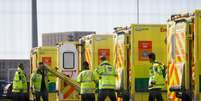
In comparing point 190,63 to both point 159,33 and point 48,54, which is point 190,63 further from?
point 48,54

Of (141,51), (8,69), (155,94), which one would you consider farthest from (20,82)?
(8,69)

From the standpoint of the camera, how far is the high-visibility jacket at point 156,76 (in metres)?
16.5

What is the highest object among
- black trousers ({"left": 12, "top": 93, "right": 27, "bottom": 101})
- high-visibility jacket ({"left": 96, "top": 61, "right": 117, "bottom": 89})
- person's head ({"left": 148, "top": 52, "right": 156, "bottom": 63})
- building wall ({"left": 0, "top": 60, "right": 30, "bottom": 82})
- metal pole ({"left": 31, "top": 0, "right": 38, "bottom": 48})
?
metal pole ({"left": 31, "top": 0, "right": 38, "bottom": 48})

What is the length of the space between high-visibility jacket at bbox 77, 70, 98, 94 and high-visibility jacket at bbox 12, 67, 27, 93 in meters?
4.83

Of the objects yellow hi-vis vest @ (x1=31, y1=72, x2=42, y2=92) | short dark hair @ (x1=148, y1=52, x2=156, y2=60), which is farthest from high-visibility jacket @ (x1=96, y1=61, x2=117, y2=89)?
yellow hi-vis vest @ (x1=31, y1=72, x2=42, y2=92)

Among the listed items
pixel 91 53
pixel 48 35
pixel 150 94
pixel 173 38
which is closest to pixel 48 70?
pixel 91 53

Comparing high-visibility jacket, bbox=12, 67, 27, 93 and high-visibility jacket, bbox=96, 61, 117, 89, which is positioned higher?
high-visibility jacket, bbox=96, 61, 117, 89

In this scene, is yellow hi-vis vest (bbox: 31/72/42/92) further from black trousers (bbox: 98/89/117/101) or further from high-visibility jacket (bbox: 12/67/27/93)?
black trousers (bbox: 98/89/117/101)

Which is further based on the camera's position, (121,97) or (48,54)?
(48,54)

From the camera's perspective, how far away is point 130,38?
1781 centimetres

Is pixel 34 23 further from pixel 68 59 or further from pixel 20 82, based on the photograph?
pixel 68 59

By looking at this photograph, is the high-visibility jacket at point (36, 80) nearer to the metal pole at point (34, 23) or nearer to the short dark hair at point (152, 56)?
the short dark hair at point (152, 56)

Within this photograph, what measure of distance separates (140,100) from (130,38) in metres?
1.49

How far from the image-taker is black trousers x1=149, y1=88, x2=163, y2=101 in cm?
1658
